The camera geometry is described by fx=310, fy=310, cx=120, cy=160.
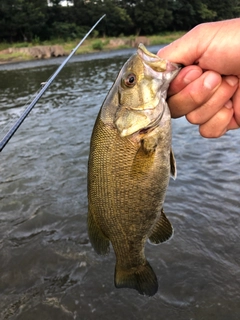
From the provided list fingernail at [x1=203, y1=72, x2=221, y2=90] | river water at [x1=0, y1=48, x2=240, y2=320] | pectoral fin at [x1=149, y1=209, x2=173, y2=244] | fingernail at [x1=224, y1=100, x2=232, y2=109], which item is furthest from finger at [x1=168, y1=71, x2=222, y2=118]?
river water at [x1=0, y1=48, x2=240, y2=320]

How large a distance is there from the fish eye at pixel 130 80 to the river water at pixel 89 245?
299 centimetres

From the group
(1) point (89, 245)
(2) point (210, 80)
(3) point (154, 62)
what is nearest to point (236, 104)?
(2) point (210, 80)

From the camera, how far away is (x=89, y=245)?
16.6ft

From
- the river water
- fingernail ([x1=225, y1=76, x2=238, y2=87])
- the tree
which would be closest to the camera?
fingernail ([x1=225, y1=76, x2=238, y2=87])

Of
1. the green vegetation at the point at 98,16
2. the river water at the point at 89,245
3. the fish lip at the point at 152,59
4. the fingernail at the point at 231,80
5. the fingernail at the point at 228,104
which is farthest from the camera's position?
the green vegetation at the point at 98,16

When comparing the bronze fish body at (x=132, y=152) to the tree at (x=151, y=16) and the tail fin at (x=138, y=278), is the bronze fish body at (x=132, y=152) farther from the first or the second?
the tree at (x=151, y=16)

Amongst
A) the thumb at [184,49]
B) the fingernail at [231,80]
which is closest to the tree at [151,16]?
the fingernail at [231,80]

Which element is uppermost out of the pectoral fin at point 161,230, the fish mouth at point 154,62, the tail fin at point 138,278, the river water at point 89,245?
the fish mouth at point 154,62

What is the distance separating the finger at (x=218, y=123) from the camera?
103 inches

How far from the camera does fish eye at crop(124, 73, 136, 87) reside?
2.04 meters

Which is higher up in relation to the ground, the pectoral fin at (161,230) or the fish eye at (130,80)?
the fish eye at (130,80)

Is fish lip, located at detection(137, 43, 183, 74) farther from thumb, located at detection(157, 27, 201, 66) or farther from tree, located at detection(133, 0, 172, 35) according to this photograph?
tree, located at detection(133, 0, 172, 35)

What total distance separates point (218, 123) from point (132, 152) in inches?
37.8

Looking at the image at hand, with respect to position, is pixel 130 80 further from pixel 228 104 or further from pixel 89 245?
pixel 89 245
